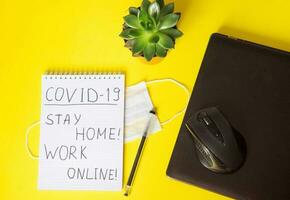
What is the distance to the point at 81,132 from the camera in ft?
2.61

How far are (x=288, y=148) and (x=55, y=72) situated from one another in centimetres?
48

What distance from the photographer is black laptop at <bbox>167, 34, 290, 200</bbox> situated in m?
0.72

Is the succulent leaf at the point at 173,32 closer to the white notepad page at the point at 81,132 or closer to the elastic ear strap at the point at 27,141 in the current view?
the white notepad page at the point at 81,132

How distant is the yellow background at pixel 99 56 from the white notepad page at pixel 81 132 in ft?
0.06

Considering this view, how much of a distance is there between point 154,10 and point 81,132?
0.29m

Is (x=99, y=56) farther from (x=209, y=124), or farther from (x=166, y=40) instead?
(x=209, y=124)

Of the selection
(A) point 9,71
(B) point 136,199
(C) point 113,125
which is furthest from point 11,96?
(B) point 136,199

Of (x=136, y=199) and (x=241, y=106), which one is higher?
(x=241, y=106)

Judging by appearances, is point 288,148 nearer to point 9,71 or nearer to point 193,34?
point 193,34

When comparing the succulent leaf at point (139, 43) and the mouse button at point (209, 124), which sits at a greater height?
the succulent leaf at point (139, 43)

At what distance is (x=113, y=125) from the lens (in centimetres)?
80

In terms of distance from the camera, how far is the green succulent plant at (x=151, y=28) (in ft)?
2.31

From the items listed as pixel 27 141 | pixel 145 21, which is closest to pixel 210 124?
pixel 145 21

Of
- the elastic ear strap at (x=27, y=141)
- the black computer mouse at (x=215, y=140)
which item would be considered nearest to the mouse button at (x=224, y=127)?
the black computer mouse at (x=215, y=140)
